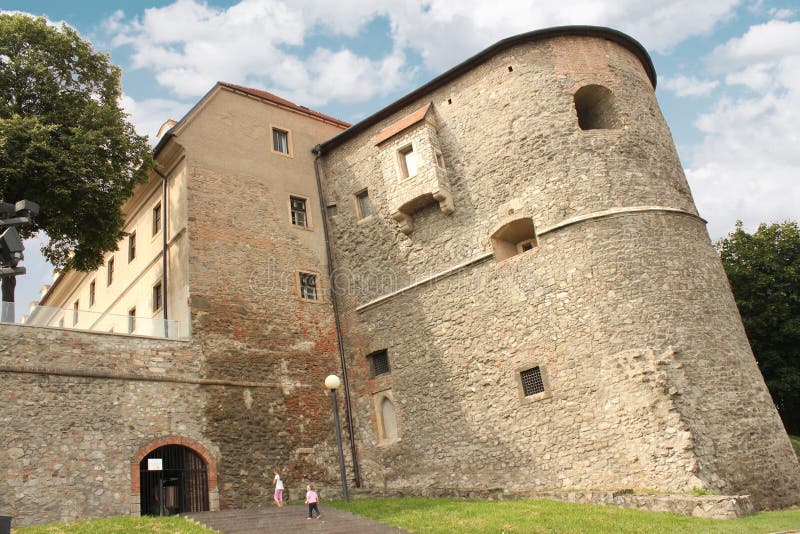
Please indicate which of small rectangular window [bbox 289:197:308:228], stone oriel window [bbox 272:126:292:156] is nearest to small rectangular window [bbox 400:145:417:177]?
small rectangular window [bbox 289:197:308:228]

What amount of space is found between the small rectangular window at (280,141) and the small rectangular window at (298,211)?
6.10 ft

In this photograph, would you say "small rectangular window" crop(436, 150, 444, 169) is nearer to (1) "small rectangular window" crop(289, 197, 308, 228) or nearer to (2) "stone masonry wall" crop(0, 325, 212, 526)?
(1) "small rectangular window" crop(289, 197, 308, 228)

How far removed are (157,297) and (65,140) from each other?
17.7 ft

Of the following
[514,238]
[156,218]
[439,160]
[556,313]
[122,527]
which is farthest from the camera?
[156,218]

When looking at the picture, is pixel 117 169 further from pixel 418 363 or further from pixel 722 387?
pixel 722 387

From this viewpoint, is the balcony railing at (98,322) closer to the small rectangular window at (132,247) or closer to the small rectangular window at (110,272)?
the small rectangular window at (132,247)

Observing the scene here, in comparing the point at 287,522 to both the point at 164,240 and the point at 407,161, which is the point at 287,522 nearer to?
the point at 164,240

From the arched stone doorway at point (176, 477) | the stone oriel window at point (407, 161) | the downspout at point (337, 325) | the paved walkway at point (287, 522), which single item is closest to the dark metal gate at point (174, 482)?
the arched stone doorway at point (176, 477)

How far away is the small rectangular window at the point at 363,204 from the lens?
22.3 m

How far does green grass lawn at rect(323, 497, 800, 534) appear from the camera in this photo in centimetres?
1170

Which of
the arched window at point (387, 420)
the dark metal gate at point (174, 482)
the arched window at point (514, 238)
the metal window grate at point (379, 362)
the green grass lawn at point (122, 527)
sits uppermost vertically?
the arched window at point (514, 238)

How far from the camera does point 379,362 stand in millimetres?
20438

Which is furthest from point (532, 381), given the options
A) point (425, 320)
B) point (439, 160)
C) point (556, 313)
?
point (439, 160)

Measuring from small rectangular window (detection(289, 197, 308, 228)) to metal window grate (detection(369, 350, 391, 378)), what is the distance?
16.7 ft
